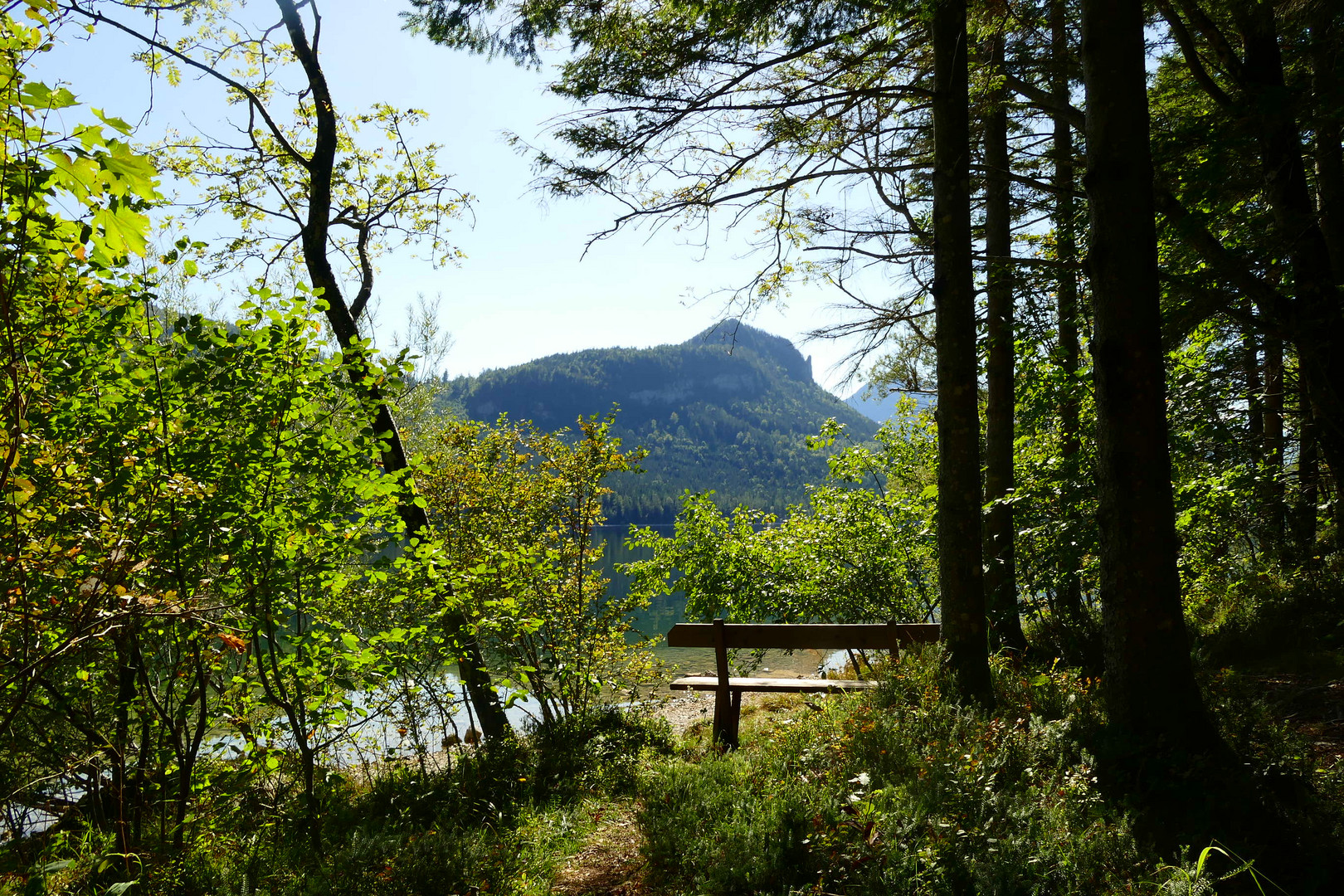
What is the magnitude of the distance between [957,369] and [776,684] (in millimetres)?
2773

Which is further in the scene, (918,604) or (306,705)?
(918,604)

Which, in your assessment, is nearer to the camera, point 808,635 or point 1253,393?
point 808,635

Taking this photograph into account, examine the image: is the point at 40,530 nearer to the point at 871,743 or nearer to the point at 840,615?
the point at 871,743

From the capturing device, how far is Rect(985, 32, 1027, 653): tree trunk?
692 cm

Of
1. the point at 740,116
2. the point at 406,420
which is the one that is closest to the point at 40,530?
the point at 740,116

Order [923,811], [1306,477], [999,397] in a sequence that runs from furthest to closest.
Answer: [999,397] < [1306,477] < [923,811]

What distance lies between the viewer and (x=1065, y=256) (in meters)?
7.18

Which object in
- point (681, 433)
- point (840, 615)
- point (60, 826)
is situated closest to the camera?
point (60, 826)

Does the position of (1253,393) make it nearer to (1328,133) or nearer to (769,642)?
(1328,133)

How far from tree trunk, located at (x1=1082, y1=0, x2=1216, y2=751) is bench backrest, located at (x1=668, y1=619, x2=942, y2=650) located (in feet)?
6.50

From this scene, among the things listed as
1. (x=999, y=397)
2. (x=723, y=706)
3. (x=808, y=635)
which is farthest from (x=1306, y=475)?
(x=723, y=706)

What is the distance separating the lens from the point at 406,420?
60.3 ft

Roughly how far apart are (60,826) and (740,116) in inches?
249

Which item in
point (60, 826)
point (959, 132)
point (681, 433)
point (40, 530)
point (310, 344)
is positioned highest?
point (681, 433)
